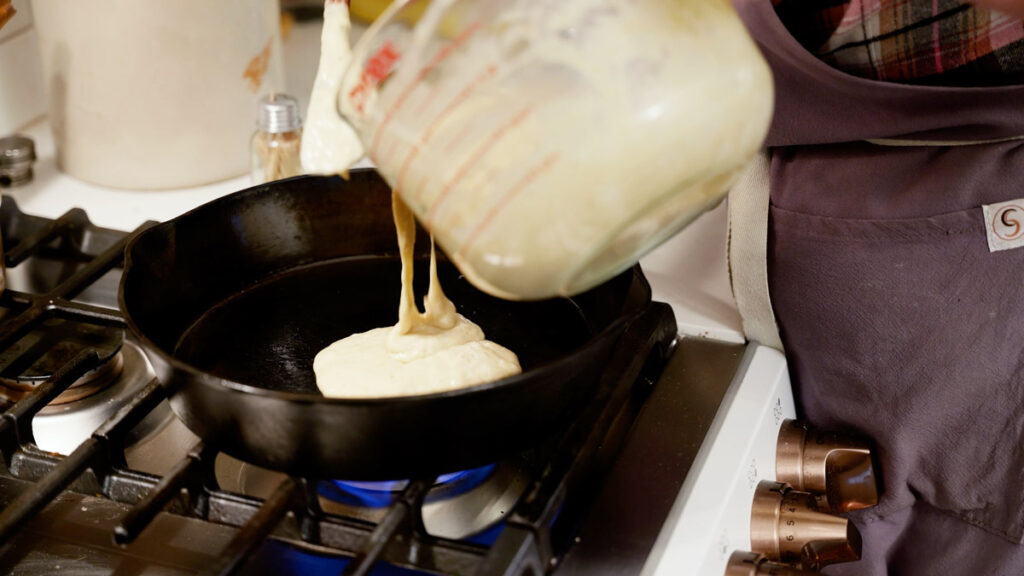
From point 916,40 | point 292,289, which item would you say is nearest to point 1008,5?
point 916,40

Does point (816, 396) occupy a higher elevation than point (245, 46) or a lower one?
lower

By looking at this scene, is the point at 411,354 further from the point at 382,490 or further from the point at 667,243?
the point at 667,243

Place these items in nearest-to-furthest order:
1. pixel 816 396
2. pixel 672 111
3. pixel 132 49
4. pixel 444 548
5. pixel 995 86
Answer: pixel 672 111 < pixel 444 548 < pixel 995 86 < pixel 816 396 < pixel 132 49

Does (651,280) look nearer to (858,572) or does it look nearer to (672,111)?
(858,572)

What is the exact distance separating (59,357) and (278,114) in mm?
300

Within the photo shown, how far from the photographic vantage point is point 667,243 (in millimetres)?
997

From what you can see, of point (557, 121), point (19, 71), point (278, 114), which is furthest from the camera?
point (19, 71)

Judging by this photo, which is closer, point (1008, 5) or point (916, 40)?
point (1008, 5)

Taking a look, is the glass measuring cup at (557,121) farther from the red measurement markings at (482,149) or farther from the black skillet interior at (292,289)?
the black skillet interior at (292,289)

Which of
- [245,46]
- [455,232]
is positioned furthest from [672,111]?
[245,46]

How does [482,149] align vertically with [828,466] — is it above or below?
above

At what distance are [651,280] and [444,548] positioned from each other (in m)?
0.43

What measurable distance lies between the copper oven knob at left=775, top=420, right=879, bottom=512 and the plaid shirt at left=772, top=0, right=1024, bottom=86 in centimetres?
29

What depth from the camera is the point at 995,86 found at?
2.40 ft
